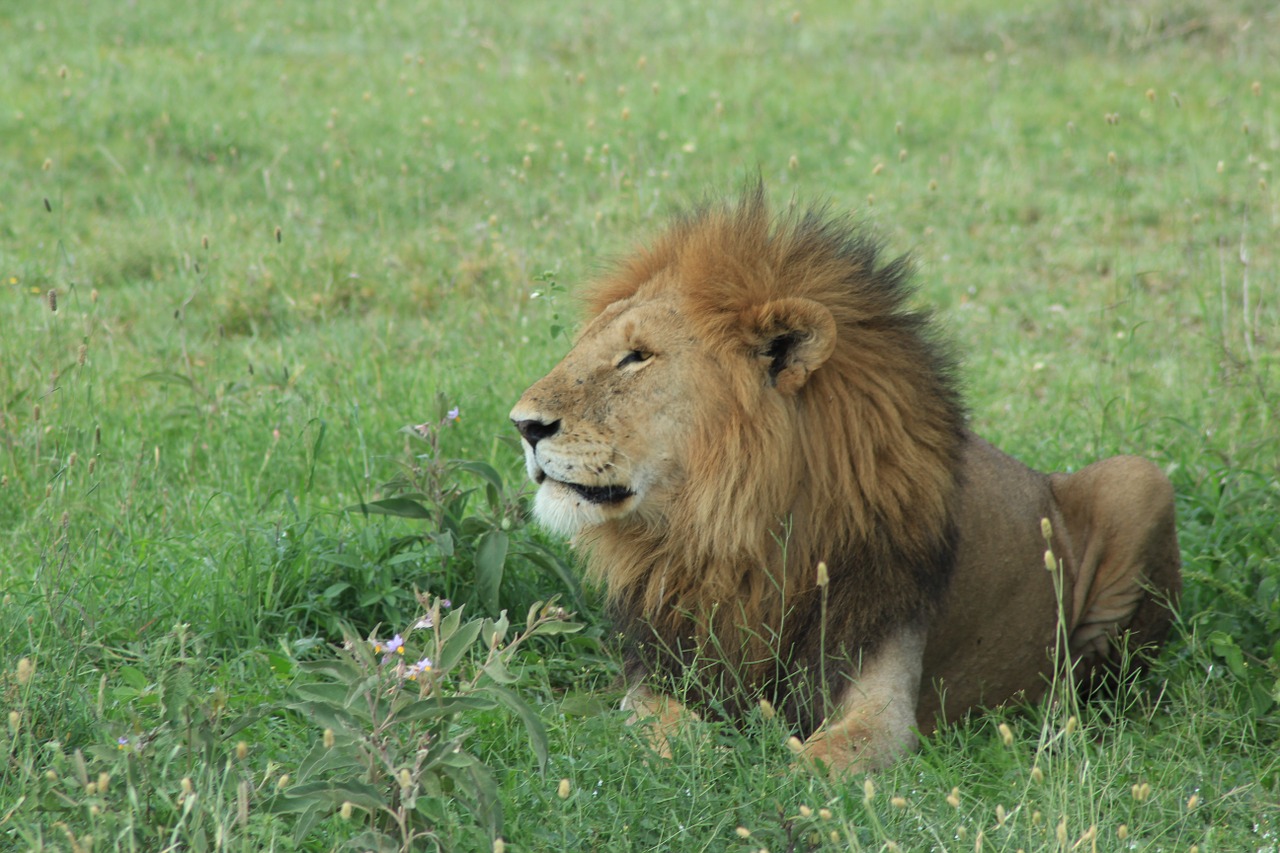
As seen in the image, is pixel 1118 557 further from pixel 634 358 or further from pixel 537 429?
pixel 537 429

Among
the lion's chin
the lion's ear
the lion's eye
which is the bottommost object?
the lion's chin

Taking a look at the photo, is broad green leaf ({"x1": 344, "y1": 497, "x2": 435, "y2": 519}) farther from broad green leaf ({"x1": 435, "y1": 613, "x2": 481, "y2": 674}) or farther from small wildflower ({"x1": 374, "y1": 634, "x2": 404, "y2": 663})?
broad green leaf ({"x1": 435, "y1": 613, "x2": 481, "y2": 674})

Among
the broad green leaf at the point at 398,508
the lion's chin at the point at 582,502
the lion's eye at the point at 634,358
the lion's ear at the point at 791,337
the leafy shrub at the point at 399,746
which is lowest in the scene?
the broad green leaf at the point at 398,508

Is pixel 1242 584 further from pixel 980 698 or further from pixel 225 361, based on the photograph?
pixel 225 361

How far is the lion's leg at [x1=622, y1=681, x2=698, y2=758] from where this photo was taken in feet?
9.95

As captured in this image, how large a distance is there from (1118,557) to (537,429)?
5.63 feet

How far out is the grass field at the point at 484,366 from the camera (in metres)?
2.67

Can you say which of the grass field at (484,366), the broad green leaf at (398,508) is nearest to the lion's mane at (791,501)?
the grass field at (484,366)

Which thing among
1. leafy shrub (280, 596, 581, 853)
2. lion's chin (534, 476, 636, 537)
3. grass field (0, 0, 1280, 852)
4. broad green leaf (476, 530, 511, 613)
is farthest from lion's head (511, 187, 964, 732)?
leafy shrub (280, 596, 581, 853)

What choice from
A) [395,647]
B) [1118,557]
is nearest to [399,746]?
[395,647]

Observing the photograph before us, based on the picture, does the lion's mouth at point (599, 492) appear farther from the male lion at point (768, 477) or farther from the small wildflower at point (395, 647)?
the small wildflower at point (395, 647)

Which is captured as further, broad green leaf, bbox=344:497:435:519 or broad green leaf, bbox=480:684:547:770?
broad green leaf, bbox=344:497:435:519

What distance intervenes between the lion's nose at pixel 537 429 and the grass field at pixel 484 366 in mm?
455

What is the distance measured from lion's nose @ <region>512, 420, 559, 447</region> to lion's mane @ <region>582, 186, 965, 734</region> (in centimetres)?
30
